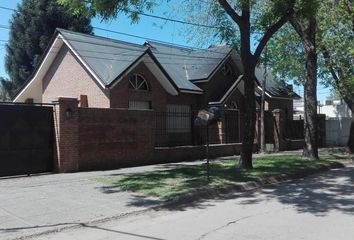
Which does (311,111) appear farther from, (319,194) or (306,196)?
(306,196)

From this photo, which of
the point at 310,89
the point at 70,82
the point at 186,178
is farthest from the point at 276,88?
the point at 186,178

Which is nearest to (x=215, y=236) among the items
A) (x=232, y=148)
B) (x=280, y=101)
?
(x=232, y=148)

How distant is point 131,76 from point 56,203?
45.4ft

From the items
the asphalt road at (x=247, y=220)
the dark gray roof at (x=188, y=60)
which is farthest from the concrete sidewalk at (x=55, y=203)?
the dark gray roof at (x=188, y=60)

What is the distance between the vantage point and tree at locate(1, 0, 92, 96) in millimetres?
42219

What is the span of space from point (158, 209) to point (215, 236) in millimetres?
2933

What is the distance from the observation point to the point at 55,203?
11078 mm

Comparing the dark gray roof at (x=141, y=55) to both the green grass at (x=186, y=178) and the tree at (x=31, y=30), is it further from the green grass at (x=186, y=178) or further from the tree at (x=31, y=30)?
the tree at (x=31, y=30)

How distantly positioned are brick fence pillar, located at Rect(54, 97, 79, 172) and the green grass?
6.52 feet

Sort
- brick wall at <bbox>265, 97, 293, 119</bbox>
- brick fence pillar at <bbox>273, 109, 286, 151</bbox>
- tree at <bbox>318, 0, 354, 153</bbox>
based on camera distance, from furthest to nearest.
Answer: brick wall at <bbox>265, 97, 293, 119</bbox> → brick fence pillar at <bbox>273, 109, 286, 151</bbox> → tree at <bbox>318, 0, 354, 153</bbox>

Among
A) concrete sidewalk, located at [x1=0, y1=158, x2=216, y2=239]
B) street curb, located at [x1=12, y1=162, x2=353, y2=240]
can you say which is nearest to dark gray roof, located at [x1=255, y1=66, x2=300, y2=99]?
street curb, located at [x1=12, y1=162, x2=353, y2=240]

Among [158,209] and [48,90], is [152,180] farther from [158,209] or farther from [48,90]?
[48,90]

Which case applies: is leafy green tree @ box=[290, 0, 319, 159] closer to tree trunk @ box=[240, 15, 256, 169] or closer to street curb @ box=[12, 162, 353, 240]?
street curb @ box=[12, 162, 353, 240]

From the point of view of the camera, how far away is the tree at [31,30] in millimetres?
42219
